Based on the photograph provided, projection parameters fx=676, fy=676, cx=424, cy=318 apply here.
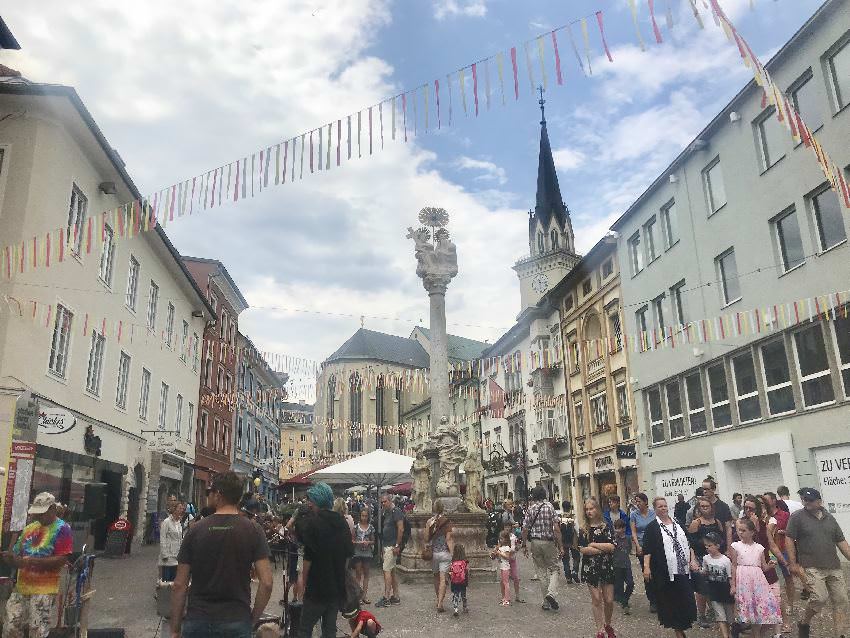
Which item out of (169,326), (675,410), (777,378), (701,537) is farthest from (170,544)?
(675,410)

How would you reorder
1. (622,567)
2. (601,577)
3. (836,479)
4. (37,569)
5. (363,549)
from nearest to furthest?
1. (37,569)
2. (601,577)
3. (622,567)
4. (363,549)
5. (836,479)

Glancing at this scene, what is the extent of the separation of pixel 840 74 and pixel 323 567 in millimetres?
16933

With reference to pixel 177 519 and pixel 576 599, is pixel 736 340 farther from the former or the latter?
pixel 177 519

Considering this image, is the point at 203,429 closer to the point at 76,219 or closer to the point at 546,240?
the point at 76,219

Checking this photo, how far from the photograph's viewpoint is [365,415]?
3014 inches

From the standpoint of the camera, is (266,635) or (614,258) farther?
(614,258)

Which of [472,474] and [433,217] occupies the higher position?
[433,217]

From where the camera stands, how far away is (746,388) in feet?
65.0

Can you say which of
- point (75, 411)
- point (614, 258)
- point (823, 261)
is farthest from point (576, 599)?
point (614, 258)

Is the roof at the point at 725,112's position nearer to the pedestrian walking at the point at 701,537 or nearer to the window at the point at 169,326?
the pedestrian walking at the point at 701,537

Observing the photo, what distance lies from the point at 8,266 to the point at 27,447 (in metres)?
4.08

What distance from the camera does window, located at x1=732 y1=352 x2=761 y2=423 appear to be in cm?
1932

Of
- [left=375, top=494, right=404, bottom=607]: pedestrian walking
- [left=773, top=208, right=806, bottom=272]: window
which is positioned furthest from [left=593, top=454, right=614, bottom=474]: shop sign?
[left=375, top=494, right=404, bottom=607]: pedestrian walking

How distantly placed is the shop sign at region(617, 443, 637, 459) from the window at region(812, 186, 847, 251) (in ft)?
36.1
